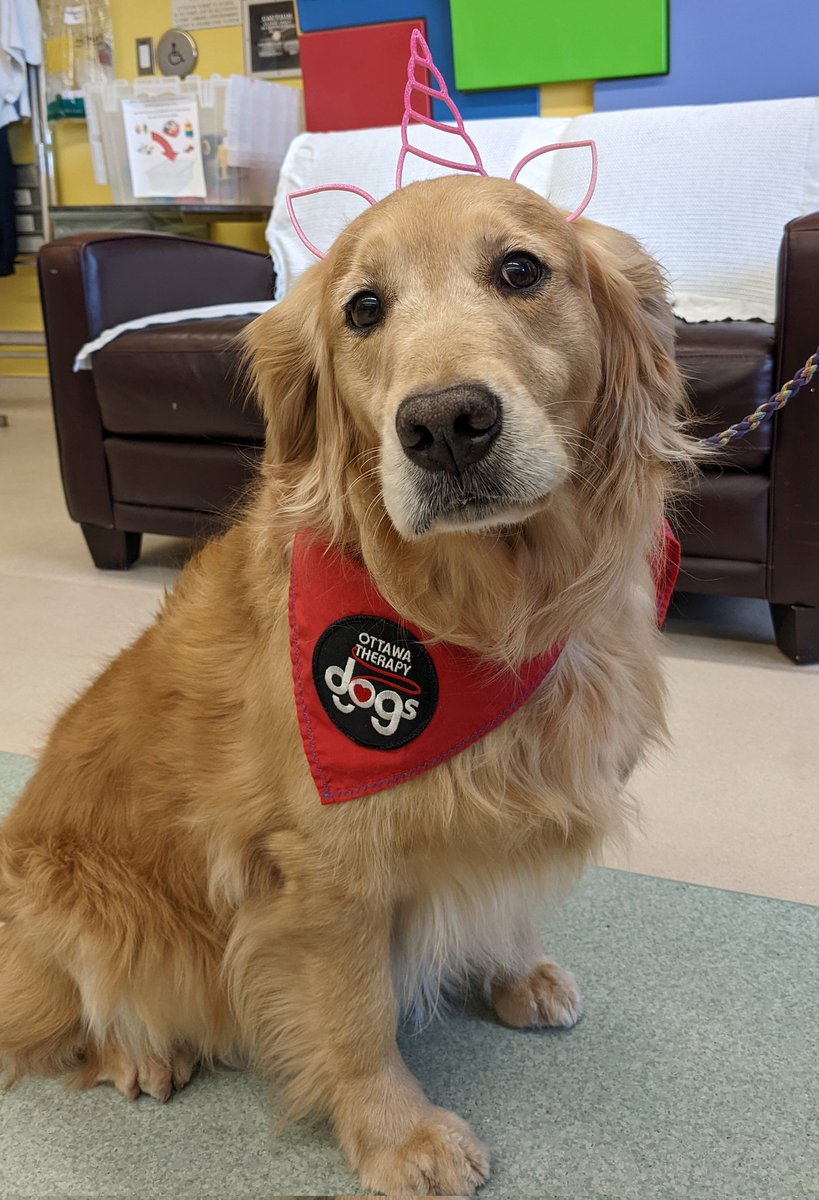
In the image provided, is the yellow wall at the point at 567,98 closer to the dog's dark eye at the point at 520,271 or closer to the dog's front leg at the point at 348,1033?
the dog's dark eye at the point at 520,271

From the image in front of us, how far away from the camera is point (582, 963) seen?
148 cm

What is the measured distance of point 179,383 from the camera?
2.88 m

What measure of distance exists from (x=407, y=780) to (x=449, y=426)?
0.40m

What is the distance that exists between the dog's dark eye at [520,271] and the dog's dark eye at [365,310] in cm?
13

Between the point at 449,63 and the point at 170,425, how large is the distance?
2044 mm

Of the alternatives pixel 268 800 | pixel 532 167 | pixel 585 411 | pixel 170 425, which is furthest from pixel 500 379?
pixel 532 167

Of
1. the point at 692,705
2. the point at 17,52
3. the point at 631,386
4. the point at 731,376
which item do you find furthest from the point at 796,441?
the point at 17,52

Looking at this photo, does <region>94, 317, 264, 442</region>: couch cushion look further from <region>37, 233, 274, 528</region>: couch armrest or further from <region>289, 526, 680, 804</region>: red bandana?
<region>289, 526, 680, 804</region>: red bandana

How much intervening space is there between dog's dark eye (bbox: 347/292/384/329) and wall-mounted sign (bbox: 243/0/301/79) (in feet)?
13.6

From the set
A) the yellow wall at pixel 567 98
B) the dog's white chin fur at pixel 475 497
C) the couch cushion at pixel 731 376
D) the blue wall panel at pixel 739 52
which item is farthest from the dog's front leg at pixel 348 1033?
the yellow wall at pixel 567 98

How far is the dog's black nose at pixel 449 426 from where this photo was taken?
886 millimetres

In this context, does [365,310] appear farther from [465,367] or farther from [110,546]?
[110,546]

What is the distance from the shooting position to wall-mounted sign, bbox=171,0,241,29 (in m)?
4.74

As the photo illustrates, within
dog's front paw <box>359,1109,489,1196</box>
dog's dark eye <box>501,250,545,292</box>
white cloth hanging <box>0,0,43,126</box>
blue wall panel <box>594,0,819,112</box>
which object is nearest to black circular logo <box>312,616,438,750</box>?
dog's dark eye <box>501,250,545,292</box>
